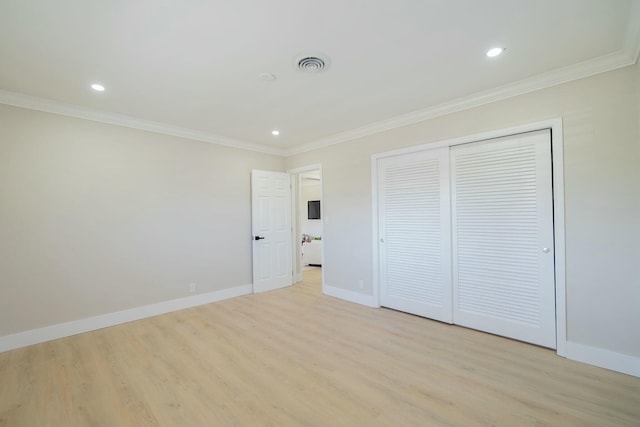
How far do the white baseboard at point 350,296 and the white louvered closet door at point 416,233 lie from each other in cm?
18

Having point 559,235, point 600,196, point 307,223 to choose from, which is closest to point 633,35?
point 600,196

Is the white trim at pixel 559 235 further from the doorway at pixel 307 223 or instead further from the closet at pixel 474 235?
the doorway at pixel 307 223

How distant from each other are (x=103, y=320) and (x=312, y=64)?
3795mm

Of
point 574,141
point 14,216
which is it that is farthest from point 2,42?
point 574,141

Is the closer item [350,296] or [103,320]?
[103,320]

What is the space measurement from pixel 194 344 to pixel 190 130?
116 inches

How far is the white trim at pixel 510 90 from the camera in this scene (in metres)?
2.32

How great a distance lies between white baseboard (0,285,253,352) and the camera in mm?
2896

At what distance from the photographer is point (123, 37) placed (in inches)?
79.2

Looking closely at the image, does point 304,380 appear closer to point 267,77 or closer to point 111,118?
point 267,77

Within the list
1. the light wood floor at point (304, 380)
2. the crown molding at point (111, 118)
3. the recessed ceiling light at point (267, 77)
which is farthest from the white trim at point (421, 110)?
the light wood floor at point (304, 380)

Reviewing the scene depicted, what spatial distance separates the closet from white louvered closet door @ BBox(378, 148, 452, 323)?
0.01 m

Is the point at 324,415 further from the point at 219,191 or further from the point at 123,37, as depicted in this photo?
the point at 219,191

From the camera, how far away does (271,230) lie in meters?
5.06
